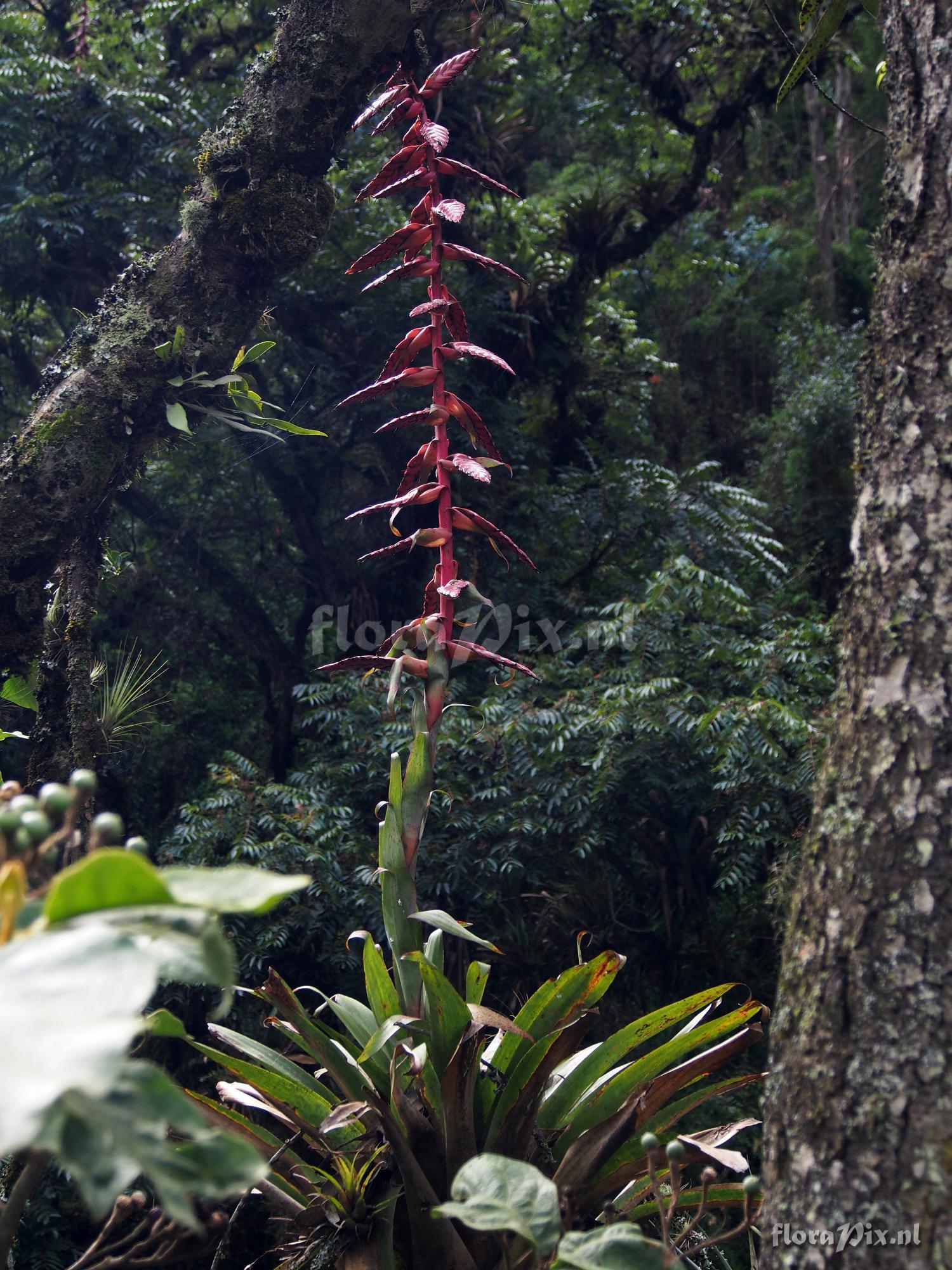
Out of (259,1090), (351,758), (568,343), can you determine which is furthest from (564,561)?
(259,1090)

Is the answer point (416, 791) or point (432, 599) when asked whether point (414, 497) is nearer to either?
point (432, 599)

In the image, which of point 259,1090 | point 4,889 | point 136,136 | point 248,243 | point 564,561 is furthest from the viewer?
point 564,561

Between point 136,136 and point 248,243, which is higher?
point 136,136

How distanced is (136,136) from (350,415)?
4.89 ft

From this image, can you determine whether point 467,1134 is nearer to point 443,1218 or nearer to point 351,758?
point 443,1218

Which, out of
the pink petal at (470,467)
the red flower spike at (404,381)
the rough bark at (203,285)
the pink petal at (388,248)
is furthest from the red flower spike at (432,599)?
the rough bark at (203,285)

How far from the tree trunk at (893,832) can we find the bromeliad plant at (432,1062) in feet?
1.36

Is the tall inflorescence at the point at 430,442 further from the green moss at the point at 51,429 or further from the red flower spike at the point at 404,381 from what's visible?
the green moss at the point at 51,429

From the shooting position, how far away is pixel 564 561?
4332 mm

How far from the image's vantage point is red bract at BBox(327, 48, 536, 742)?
1.21 meters

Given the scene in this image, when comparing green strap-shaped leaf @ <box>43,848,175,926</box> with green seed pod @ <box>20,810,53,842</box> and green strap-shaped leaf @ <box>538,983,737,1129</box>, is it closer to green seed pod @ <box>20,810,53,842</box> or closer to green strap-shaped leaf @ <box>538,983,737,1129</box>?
green seed pod @ <box>20,810,53,842</box>

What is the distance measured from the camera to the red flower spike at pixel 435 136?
Answer: 130 centimetres

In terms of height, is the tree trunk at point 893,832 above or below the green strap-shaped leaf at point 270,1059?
above

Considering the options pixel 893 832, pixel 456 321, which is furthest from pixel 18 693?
pixel 893 832
